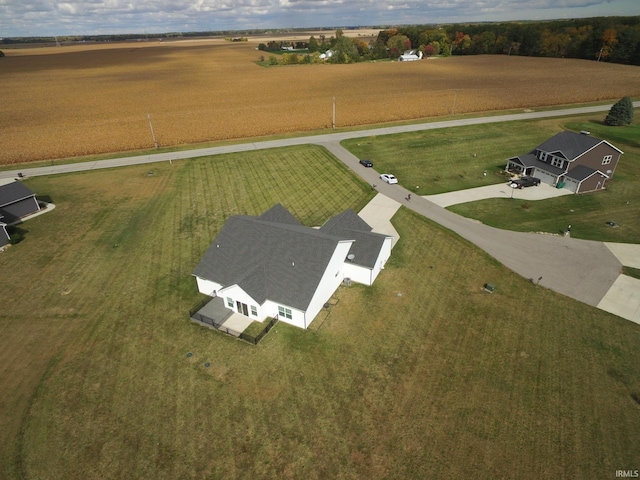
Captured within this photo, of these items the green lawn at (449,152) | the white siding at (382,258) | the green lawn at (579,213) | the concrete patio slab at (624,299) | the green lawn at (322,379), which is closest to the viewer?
the green lawn at (322,379)

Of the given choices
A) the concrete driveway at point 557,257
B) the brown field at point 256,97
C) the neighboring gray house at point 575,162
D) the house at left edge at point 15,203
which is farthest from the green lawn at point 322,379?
the brown field at point 256,97

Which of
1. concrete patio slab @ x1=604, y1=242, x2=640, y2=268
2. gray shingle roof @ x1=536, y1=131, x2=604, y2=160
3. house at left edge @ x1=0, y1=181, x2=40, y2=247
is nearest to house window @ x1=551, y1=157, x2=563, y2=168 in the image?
gray shingle roof @ x1=536, y1=131, x2=604, y2=160

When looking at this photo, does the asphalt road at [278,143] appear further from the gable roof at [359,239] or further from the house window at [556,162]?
the gable roof at [359,239]

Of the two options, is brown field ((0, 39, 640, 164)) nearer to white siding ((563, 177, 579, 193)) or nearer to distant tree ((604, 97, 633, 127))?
distant tree ((604, 97, 633, 127))

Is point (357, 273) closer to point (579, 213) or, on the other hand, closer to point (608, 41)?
point (579, 213)

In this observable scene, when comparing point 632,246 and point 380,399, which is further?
point 632,246

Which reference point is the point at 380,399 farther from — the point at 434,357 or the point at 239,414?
the point at 239,414

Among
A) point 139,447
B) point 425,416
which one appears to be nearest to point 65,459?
point 139,447
